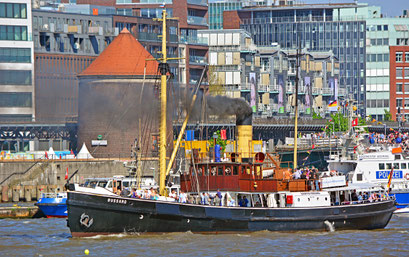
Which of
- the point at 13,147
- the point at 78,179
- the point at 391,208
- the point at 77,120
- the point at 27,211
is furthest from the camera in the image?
the point at 13,147

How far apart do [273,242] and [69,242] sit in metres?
13.1


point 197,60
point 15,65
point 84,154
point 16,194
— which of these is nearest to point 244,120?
point 16,194

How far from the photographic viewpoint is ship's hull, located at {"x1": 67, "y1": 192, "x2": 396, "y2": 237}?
68.4m

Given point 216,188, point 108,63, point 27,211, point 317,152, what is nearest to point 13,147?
point 108,63

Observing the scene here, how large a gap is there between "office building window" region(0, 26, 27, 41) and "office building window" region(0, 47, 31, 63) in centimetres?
177

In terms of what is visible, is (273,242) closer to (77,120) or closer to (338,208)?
(338,208)

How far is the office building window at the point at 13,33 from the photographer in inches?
6181

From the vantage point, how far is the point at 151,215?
69.4 metres

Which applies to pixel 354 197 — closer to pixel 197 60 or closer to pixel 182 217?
pixel 182 217

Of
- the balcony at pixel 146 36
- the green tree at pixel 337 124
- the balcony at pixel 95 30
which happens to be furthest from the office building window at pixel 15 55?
the green tree at pixel 337 124

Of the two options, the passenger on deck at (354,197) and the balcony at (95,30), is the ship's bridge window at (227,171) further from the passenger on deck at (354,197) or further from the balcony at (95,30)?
the balcony at (95,30)

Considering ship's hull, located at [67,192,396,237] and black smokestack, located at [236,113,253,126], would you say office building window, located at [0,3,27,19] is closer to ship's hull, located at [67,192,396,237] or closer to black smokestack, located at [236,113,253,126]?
black smokestack, located at [236,113,253,126]

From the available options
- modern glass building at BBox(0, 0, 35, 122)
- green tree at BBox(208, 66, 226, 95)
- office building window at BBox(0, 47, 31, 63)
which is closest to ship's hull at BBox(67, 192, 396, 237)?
green tree at BBox(208, 66, 226, 95)

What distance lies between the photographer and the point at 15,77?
516 ft
